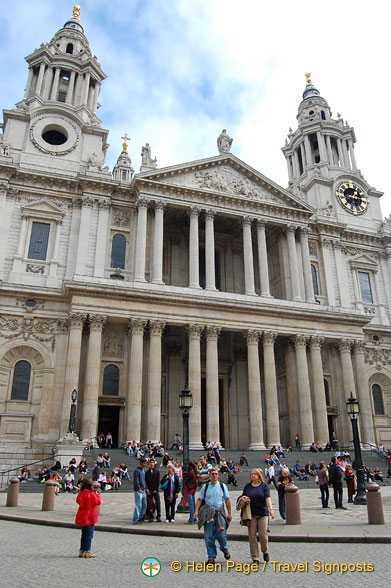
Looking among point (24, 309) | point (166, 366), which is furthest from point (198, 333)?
point (24, 309)

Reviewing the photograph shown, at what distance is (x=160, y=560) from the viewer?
337 inches

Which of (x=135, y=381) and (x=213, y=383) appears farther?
(x=213, y=383)

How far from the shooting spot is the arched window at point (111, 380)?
3180 cm

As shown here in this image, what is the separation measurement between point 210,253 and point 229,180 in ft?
22.8

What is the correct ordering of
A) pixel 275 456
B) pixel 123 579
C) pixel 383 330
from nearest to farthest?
pixel 123 579, pixel 275 456, pixel 383 330

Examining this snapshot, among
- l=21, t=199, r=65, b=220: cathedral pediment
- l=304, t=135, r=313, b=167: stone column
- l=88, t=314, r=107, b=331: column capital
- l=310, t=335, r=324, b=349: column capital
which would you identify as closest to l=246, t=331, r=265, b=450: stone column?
l=310, t=335, r=324, b=349: column capital

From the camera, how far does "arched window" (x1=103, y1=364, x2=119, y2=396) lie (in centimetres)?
3180

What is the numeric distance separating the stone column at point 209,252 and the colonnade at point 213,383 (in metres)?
3.81

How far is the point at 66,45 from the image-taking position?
4709cm

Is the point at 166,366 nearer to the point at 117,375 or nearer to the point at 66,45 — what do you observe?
the point at 117,375

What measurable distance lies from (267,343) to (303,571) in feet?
86.0

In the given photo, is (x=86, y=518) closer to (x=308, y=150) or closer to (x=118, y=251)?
(x=118, y=251)

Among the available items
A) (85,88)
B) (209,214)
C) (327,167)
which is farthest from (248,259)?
(85,88)

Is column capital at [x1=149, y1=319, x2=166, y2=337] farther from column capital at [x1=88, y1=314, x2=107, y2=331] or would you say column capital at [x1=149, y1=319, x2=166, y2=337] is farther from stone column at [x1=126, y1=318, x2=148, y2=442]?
column capital at [x1=88, y1=314, x2=107, y2=331]
